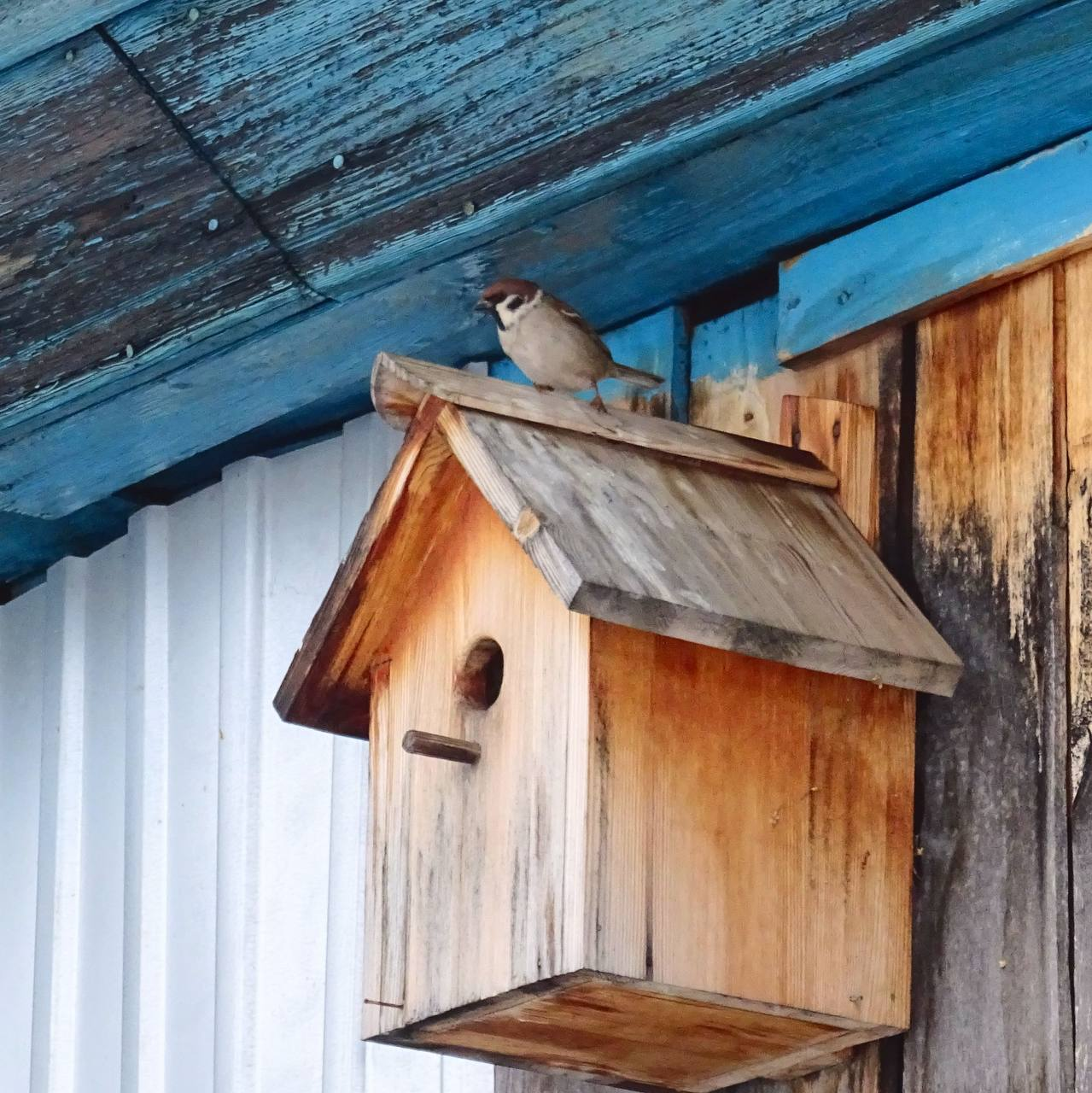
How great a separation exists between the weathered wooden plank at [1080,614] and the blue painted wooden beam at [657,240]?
0.63ft

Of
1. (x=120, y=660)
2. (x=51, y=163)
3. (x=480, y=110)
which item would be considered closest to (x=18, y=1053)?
(x=120, y=660)

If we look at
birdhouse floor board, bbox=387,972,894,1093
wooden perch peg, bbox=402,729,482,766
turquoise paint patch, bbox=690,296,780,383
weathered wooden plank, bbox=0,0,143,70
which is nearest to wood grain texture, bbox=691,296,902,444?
turquoise paint patch, bbox=690,296,780,383

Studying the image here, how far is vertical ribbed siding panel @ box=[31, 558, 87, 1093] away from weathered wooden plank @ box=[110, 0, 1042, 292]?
42.0 inches

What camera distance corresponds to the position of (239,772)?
10.4 feet

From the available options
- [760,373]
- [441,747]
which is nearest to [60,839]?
[441,747]

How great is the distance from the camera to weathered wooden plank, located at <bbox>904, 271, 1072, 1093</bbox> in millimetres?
2184

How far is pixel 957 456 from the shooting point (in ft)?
7.95

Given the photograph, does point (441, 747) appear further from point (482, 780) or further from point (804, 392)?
point (804, 392)

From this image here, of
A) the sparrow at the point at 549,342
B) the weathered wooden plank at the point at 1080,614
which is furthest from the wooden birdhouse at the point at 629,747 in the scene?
the sparrow at the point at 549,342

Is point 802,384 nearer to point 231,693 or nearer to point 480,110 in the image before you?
point 480,110

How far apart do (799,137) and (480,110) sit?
36cm

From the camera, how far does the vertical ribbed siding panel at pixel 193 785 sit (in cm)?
310

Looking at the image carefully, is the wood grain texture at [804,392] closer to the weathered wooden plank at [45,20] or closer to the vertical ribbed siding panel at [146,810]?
the weathered wooden plank at [45,20]

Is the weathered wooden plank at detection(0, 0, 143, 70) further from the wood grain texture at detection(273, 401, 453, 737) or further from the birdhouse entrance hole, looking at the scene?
the birdhouse entrance hole
